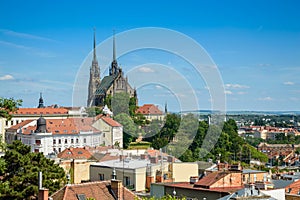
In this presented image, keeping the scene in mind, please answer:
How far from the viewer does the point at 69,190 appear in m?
21.5

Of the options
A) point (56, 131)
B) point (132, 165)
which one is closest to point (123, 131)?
point (56, 131)

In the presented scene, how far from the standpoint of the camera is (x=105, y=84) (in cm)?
11462

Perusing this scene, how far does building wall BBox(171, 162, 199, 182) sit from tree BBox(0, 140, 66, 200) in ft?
32.5

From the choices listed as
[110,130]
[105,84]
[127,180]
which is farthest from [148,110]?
[127,180]

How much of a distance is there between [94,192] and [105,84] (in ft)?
306

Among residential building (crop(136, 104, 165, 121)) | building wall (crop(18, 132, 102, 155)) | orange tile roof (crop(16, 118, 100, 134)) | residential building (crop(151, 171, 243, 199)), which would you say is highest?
residential building (crop(136, 104, 165, 121))

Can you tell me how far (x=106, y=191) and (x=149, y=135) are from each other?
6176 cm

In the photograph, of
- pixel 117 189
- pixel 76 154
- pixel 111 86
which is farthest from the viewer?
pixel 111 86

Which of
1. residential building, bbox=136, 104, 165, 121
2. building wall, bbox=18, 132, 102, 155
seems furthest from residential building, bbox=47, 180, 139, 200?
residential building, bbox=136, 104, 165, 121

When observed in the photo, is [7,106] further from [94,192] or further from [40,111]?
[40,111]

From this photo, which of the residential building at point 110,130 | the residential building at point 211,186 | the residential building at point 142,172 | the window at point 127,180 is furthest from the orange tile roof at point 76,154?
the residential building at point 110,130

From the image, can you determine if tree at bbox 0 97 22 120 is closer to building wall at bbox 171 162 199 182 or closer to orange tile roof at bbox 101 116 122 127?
building wall at bbox 171 162 199 182

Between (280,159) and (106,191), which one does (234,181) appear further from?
(280,159)

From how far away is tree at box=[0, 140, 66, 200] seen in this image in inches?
995
